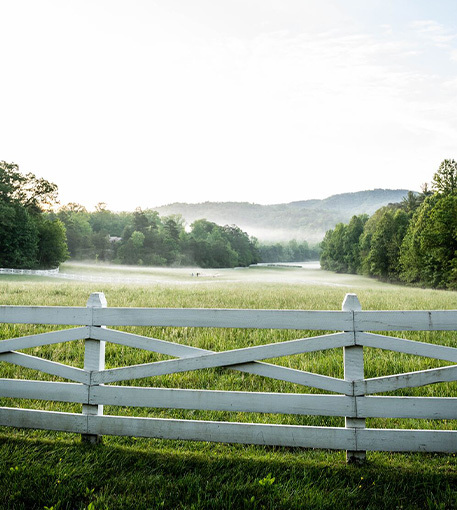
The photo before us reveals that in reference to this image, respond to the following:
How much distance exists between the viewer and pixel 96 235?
2341 inches

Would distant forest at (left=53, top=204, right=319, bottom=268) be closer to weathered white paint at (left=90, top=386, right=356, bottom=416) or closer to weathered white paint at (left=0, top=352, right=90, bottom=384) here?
weathered white paint at (left=0, top=352, right=90, bottom=384)

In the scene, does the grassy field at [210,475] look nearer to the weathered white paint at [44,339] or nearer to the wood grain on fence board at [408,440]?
the wood grain on fence board at [408,440]

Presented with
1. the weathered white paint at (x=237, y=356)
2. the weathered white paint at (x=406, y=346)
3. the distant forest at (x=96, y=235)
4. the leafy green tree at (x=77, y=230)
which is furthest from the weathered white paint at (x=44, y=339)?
the leafy green tree at (x=77, y=230)

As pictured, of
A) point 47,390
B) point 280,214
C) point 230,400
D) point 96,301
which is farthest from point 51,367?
point 280,214

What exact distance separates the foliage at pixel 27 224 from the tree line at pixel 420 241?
4277 cm

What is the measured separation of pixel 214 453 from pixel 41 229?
5128cm

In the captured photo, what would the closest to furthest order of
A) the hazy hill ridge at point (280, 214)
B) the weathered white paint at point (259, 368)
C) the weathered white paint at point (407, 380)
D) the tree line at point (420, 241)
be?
the weathered white paint at point (407, 380)
the weathered white paint at point (259, 368)
the tree line at point (420, 241)
the hazy hill ridge at point (280, 214)

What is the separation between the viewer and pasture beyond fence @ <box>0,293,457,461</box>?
3.41 meters

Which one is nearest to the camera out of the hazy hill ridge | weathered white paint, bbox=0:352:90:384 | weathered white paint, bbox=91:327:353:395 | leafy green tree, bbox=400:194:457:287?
weathered white paint, bbox=91:327:353:395

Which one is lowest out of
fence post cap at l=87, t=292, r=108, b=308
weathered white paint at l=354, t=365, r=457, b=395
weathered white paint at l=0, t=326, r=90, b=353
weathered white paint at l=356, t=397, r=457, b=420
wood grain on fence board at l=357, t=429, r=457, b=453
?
wood grain on fence board at l=357, t=429, r=457, b=453

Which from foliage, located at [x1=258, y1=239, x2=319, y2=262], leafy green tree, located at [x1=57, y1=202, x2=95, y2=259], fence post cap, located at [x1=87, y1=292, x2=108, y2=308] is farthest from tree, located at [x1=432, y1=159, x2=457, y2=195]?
fence post cap, located at [x1=87, y1=292, x2=108, y2=308]

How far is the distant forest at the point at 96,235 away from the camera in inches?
Result: 1864

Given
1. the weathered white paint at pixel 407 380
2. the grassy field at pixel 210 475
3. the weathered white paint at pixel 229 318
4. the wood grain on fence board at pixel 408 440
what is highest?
the weathered white paint at pixel 229 318

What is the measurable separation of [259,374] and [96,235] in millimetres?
59593
